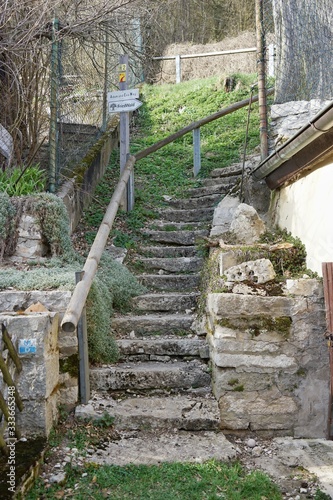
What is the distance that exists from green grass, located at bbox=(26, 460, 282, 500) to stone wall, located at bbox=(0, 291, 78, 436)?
0.43 meters

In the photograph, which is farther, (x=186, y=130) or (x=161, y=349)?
(x=186, y=130)

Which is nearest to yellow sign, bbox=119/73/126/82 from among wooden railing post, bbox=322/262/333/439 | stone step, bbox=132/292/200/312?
stone step, bbox=132/292/200/312

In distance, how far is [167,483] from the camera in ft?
9.62

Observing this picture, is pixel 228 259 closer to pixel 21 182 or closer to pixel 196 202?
pixel 21 182

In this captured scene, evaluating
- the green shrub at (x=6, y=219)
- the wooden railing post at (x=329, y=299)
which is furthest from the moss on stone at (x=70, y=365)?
the wooden railing post at (x=329, y=299)

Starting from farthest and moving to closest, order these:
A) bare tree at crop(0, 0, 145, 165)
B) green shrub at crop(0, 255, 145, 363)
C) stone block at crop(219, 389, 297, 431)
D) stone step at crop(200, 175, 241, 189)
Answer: stone step at crop(200, 175, 241, 189)
bare tree at crop(0, 0, 145, 165)
green shrub at crop(0, 255, 145, 363)
stone block at crop(219, 389, 297, 431)

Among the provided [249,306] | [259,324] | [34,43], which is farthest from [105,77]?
[259,324]

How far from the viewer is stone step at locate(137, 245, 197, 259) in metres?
5.69

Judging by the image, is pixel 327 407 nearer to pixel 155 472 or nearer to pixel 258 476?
Result: pixel 258 476

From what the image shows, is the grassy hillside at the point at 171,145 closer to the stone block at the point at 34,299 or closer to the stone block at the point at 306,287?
the stone block at the point at 34,299

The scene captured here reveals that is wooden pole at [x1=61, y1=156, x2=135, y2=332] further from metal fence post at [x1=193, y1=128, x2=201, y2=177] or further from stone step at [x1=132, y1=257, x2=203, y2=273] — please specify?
metal fence post at [x1=193, y1=128, x2=201, y2=177]

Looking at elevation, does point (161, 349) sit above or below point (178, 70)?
below

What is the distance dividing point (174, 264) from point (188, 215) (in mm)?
1125

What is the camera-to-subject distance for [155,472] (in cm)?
301
